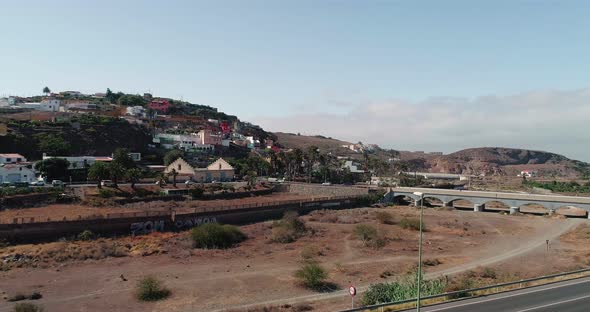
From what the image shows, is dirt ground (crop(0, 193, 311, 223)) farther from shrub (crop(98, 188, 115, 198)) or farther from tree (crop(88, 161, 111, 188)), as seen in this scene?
tree (crop(88, 161, 111, 188))

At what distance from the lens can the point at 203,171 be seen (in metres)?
110

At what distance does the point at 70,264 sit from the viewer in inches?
1972

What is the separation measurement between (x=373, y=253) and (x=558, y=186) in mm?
169657

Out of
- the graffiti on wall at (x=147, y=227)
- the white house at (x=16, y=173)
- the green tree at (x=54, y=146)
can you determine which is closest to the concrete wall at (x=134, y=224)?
the graffiti on wall at (x=147, y=227)

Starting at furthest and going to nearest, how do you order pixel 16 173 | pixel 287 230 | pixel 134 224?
1. pixel 16 173
2. pixel 287 230
3. pixel 134 224

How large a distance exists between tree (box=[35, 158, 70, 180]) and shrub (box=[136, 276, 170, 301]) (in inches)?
2305

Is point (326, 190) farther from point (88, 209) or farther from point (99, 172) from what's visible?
point (88, 209)

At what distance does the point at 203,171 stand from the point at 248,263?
61.1 meters

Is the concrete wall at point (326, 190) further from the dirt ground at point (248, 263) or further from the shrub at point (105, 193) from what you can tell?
the shrub at point (105, 193)

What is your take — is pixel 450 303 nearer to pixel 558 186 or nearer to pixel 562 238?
pixel 562 238

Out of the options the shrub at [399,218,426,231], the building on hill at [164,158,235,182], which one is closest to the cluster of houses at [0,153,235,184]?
the building on hill at [164,158,235,182]

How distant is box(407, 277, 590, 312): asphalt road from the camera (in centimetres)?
2984

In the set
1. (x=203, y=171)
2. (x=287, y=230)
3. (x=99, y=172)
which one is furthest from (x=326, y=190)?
(x=99, y=172)

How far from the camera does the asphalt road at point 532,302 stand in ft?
97.9
